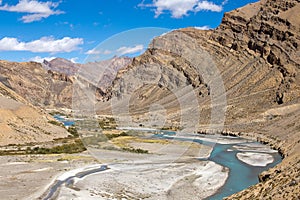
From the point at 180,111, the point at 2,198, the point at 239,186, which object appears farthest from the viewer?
the point at 180,111

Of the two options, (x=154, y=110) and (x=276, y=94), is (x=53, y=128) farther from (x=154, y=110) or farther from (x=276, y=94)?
(x=154, y=110)

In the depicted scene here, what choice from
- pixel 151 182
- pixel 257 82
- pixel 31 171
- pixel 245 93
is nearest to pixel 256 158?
pixel 151 182

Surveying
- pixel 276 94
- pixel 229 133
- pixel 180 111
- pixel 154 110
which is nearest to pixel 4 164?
pixel 229 133

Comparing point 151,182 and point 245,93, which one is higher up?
point 245,93

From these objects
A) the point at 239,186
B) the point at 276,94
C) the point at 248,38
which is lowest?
the point at 239,186

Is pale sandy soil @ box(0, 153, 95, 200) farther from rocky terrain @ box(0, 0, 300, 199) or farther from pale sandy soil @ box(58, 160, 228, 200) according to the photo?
rocky terrain @ box(0, 0, 300, 199)

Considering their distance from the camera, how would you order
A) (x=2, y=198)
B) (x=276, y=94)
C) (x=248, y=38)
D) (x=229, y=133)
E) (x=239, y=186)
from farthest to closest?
(x=248, y=38) < (x=276, y=94) < (x=229, y=133) < (x=239, y=186) < (x=2, y=198)

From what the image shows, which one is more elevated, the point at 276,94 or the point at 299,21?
the point at 299,21

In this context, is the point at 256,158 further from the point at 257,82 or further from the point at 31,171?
the point at 257,82

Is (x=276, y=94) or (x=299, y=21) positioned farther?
(x=299, y=21)
